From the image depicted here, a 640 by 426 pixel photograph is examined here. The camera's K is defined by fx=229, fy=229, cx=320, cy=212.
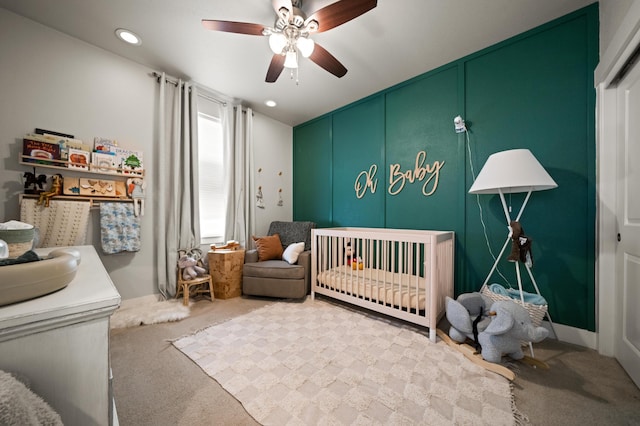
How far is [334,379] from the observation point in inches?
54.1

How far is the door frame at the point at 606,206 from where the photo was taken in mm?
1599

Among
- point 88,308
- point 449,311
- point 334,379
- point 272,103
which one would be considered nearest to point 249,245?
point 272,103

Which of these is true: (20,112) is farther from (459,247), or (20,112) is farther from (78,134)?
(459,247)

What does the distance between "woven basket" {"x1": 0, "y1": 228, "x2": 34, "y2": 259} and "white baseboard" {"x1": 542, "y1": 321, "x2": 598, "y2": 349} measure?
3.42 meters

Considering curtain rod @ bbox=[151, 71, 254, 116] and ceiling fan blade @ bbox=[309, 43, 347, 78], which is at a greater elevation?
curtain rod @ bbox=[151, 71, 254, 116]

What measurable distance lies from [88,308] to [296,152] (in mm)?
3662

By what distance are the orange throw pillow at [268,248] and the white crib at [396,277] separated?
1.95ft

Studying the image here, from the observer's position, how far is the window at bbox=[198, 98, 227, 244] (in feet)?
9.71

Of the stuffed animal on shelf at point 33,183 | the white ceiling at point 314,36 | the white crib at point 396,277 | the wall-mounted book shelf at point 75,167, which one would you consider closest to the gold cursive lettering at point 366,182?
the white crib at point 396,277

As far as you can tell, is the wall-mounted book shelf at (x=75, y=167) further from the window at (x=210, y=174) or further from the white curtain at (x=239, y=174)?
the white curtain at (x=239, y=174)

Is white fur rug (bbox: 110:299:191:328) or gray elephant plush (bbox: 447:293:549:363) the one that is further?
white fur rug (bbox: 110:299:191:328)

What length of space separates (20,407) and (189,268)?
93.6 inches

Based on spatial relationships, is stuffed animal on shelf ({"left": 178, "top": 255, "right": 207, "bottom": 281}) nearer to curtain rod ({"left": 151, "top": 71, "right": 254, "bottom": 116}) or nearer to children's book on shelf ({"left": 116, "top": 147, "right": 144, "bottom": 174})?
children's book on shelf ({"left": 116, "top": 147, "right": 144, "bottom": 174})

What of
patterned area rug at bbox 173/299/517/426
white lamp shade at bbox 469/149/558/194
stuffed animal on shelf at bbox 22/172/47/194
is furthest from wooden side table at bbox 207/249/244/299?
white lamp shade at bbox 469/149/558/194
